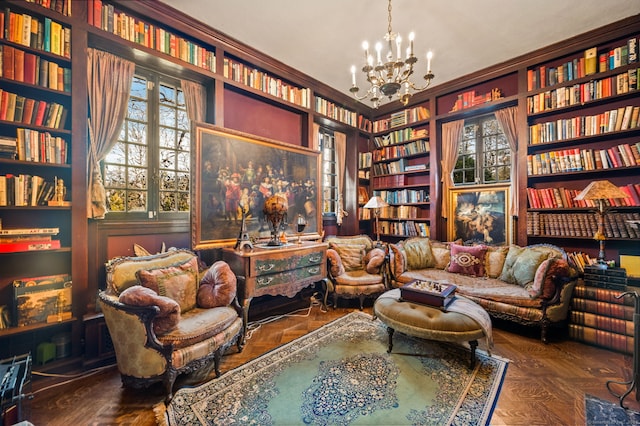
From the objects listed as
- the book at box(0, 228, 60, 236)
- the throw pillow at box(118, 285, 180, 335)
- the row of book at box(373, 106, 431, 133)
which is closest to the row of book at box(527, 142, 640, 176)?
the row of book at box(373, 106, 431, 133)

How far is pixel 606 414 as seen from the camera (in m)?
1.70

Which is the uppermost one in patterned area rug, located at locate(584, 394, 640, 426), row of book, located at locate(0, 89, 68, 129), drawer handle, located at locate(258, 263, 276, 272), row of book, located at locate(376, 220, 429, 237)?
row of book, located at locate(0, 89, 68, 129)

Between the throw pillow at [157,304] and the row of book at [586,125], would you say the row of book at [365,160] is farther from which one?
the throw pillow at [157,304]

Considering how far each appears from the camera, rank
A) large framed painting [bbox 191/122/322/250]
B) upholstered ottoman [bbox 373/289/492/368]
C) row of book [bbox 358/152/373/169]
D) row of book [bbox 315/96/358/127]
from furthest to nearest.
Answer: row of book [bbox 358/152/373/169] < row of book [bbox 315/96/358/127] < large framed painting [bbox 191/122/322/250] < upholstered ottoman [bbox 373/289/492/368]

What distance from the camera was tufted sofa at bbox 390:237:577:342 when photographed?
2719mm

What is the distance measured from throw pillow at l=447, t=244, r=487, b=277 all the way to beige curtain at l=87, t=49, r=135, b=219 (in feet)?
14.2

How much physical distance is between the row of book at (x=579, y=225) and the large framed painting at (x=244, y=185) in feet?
10.2

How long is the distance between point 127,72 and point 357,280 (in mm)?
3585

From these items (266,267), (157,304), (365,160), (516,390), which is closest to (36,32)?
(157,304)

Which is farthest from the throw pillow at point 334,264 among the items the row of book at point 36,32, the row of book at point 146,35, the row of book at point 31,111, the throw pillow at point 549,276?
the row of book at point 36,32

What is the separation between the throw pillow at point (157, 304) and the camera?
5.83ft

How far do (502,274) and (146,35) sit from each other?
5.06m

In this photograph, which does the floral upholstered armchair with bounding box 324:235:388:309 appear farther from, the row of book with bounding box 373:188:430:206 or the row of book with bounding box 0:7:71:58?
the row of book with bounding box 0:7:71:58

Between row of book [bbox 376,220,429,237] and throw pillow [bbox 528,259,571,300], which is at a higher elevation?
row of book [bbox 376,220,429,237]
